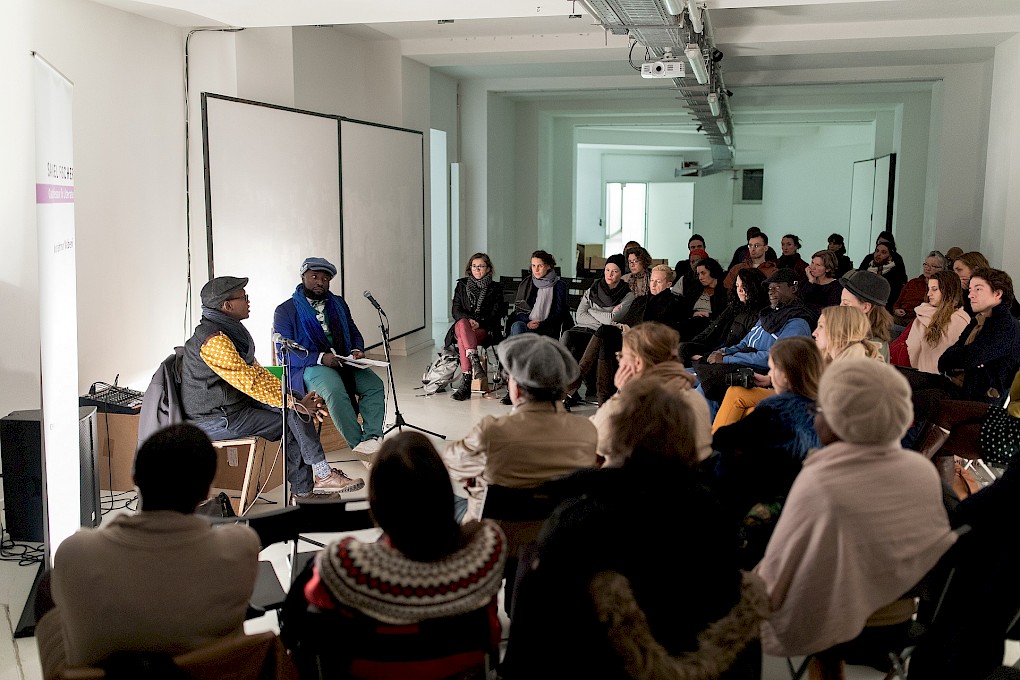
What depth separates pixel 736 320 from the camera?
21.2 feet

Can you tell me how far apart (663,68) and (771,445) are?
4.89 metres

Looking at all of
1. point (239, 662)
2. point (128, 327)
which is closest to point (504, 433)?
point (239, 662)

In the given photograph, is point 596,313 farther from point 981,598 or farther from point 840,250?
point 981,598

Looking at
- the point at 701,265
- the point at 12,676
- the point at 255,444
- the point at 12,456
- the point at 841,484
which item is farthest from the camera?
the point at 701,265

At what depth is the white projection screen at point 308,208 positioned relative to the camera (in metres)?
6.62

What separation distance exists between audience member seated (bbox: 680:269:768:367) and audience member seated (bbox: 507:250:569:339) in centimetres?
124

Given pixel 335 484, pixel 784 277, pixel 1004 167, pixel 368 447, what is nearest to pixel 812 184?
pixel 1004 167

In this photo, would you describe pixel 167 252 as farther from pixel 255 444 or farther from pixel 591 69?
pixel 591 69

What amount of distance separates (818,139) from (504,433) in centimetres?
2066

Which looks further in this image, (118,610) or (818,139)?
(818,139)

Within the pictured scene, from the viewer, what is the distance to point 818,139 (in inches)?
854

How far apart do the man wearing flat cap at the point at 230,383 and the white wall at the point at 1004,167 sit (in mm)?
6951

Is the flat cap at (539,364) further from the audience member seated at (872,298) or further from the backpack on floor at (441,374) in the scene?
the backpack on floor at (441,374)

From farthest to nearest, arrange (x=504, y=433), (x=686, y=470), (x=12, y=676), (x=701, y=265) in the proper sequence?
(x=701, y=265) → (x=12, y=676) → (x=504, y=433) → (x=686, y=470)
